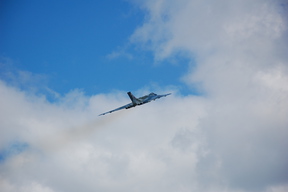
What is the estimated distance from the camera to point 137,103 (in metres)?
125

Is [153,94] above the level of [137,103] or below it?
above

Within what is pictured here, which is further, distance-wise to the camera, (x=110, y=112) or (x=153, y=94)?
(x=153, y=94)

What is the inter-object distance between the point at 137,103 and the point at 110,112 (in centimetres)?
1171

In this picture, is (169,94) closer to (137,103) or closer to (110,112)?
(137,103)

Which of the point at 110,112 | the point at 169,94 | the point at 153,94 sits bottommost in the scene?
the point at 110,112

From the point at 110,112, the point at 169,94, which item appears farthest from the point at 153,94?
the point at 110,112

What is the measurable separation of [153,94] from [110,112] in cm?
2863

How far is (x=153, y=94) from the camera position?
143750mm

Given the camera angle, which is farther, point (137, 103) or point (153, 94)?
point (153, 94)

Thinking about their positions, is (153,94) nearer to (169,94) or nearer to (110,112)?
(169,94)

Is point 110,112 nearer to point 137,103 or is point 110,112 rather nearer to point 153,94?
point 137,103

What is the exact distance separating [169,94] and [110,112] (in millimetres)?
25750

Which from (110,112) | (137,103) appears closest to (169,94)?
(137,103)

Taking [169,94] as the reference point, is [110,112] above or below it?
below
